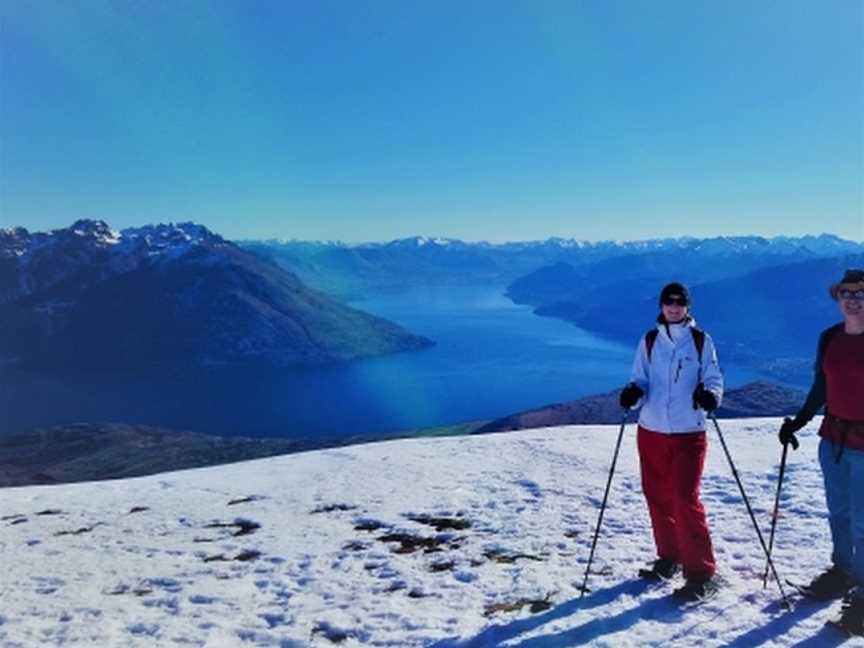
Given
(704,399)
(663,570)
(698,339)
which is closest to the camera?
(704,399)

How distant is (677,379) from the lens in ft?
24.7

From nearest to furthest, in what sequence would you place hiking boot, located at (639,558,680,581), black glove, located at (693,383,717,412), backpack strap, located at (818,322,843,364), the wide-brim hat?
the wide-brim hat
backpack strap, located at (818,322,843,364)
black glove, located at (693,383,717,412)
hiking boot, located at (639,558,680,581)

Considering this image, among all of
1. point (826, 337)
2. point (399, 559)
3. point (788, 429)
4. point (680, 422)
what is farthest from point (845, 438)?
point (399, 559)

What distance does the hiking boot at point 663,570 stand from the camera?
26.1 ft

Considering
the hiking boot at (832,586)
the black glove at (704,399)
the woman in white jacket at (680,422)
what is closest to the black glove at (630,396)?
the woman in white jacket at (680,422)

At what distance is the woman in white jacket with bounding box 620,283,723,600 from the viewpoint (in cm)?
736

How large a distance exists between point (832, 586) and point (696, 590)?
1487 mm

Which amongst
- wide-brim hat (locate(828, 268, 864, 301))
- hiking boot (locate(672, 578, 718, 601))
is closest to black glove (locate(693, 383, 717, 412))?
wide-brim hat (locate(828, 268, 864, 301))

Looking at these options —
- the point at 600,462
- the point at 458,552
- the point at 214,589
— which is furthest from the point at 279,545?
the point at 600,462

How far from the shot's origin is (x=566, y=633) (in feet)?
22.7

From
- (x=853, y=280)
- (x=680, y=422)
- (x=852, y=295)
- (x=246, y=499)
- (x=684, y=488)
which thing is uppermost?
(x=853, y=280)

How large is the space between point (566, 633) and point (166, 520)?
28.9 ft

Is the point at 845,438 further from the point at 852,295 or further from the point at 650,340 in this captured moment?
the point at 650,340

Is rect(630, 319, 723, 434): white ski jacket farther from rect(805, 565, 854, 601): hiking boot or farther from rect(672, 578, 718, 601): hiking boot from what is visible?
rect(805, 565, 854, 601): hiking boot
